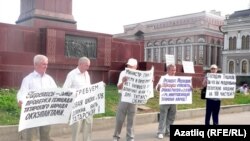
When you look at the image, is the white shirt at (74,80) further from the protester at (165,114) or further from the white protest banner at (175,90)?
the protester at (165,114)

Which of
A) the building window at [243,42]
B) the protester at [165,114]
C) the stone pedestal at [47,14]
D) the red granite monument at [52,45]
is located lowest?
the protester at [165,114]

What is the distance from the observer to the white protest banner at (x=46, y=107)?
5863mm

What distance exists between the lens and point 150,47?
78625 mm

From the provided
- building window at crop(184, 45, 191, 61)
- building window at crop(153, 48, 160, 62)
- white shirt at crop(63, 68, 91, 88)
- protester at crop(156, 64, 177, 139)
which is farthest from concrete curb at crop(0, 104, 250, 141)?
building window at crop(153, 48, 160, 62)

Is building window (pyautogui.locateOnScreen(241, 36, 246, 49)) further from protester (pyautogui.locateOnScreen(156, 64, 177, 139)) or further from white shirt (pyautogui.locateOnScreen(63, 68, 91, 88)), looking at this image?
white shirt (pyautogui.locateOnScreen(63, 68, 91, 88))

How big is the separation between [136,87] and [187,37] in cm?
6266

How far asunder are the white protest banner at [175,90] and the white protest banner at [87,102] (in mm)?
2013

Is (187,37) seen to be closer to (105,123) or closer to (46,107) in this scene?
(105,123)

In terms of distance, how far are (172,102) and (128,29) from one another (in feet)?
244

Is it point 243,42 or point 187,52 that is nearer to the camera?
point 243,42

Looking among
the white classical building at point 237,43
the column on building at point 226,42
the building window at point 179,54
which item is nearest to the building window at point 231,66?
the white classical building at point 237,43

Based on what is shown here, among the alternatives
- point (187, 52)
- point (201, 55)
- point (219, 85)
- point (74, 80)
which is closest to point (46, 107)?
point (74, 80)

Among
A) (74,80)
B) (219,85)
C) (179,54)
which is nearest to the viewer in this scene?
(74,80)

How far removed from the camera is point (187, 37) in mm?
69375
